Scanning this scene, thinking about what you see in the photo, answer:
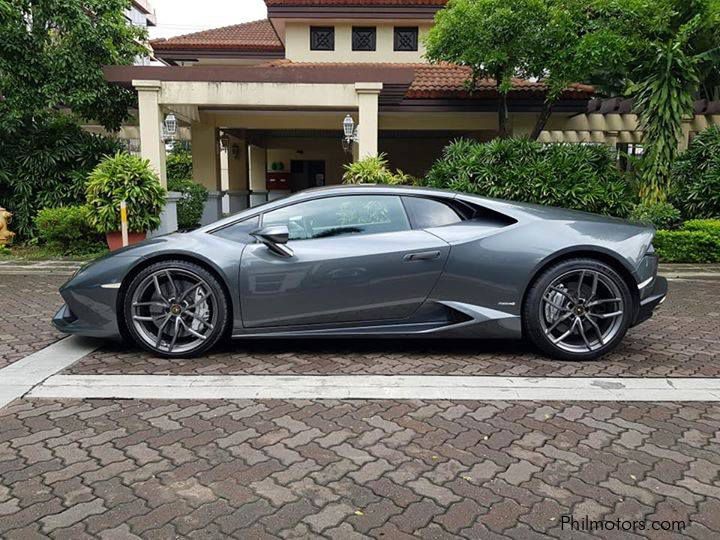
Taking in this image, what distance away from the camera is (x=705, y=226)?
32.5 feet

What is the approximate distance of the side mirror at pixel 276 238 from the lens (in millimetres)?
4211

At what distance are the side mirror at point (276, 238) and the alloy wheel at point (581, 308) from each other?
1.91 m

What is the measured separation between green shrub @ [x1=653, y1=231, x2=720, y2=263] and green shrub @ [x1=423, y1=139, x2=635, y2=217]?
3.80 ft

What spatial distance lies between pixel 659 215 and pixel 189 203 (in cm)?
935

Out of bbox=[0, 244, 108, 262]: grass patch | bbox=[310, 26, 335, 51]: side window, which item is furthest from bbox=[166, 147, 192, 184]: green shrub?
bbox=[0, 244, 108, 262]: grass patch

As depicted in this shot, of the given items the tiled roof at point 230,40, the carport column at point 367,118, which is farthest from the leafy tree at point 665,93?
the tiled roof at point 230,40

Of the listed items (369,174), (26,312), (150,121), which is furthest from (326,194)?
(150,121)

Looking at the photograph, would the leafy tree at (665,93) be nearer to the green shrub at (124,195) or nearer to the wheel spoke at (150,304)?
the green shrub at (124,195)

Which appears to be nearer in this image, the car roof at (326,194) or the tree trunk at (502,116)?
the car roof at (326,194)

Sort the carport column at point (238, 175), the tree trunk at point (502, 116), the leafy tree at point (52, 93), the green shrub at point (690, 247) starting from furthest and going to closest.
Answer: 1. the carport column at point (238, 175)
2. the tree trunk at point (502, 116)
3. the leafy tree at point (52, 93)
4. the green shrub at point (690, 247)

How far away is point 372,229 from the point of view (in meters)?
4.46

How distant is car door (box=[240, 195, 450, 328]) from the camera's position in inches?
168

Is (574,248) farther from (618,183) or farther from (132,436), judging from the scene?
(618,183)

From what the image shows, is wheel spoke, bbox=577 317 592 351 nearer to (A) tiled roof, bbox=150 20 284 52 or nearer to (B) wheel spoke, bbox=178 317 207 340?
(B) wheel spoke, bbox=178 317 207 340
